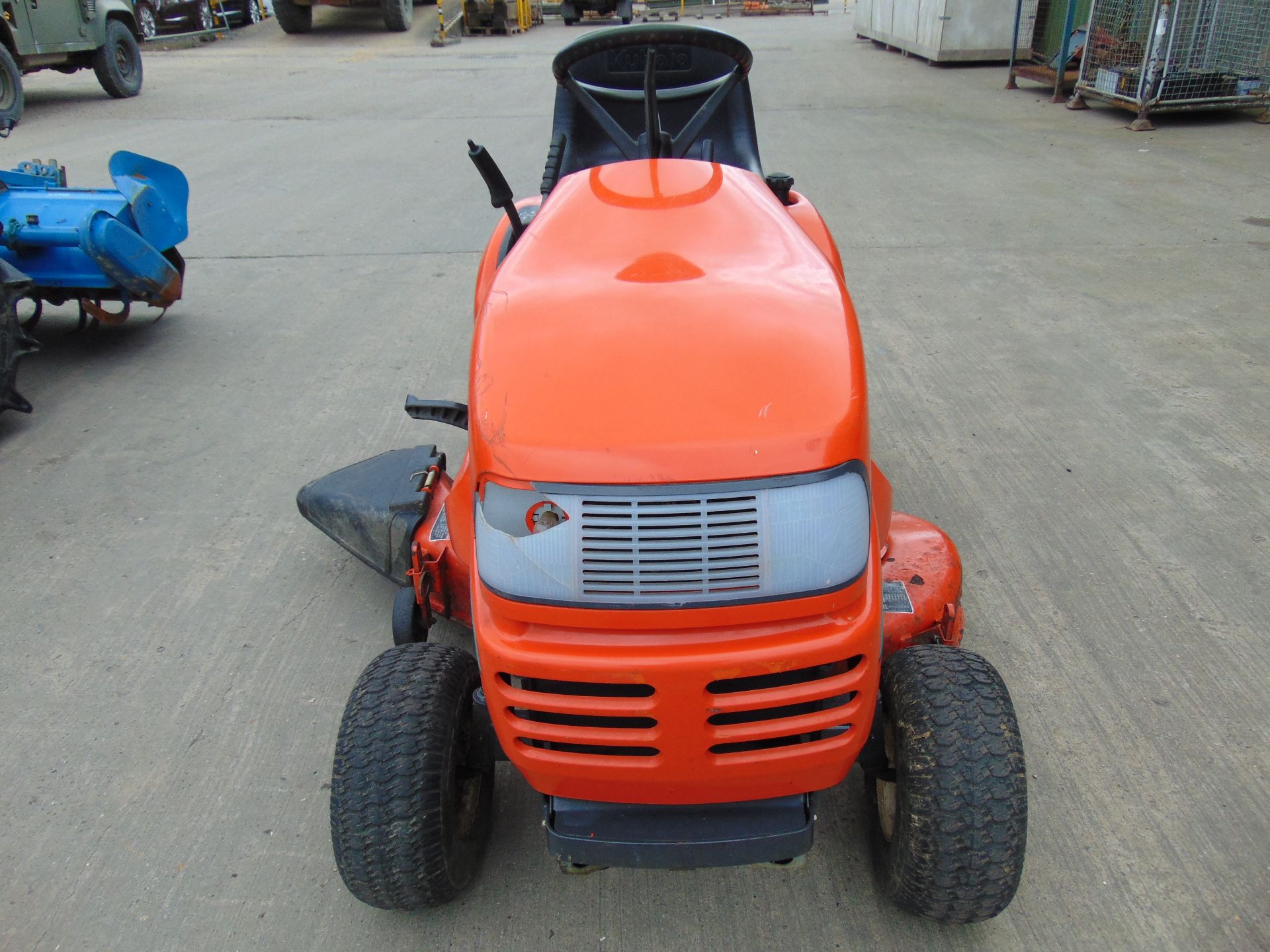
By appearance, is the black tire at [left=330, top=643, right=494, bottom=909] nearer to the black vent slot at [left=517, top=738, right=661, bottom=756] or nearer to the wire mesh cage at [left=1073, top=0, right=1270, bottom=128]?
the black vent slot at [left=517, top=738, right=661, bottom=756]

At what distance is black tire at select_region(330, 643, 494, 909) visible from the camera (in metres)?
1.73

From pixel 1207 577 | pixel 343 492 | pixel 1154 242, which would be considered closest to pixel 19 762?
pixel 343 492

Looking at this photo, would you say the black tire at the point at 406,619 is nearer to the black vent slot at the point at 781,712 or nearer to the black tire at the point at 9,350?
the black vent slot at the point at 781,712

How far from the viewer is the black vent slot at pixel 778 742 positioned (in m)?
1.59

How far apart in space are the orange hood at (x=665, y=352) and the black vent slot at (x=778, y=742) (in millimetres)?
466

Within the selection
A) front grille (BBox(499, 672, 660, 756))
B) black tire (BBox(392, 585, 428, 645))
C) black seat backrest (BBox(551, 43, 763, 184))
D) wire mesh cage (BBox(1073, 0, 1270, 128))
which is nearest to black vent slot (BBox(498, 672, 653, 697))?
front grille (BBox(499, 672, 660, 756))

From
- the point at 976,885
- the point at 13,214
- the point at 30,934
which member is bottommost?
the point at 30,934

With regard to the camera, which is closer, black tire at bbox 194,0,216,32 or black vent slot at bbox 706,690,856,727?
black vent slot at bbox 706,690,856,727

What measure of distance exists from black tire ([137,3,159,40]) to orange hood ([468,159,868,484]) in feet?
67.3

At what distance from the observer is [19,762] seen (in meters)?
2.39

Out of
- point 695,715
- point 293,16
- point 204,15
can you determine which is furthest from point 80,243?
point 204,15

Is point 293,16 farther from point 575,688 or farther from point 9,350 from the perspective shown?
point 575,688

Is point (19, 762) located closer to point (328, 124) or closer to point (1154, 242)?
point (1154, 242)

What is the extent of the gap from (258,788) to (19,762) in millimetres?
661
